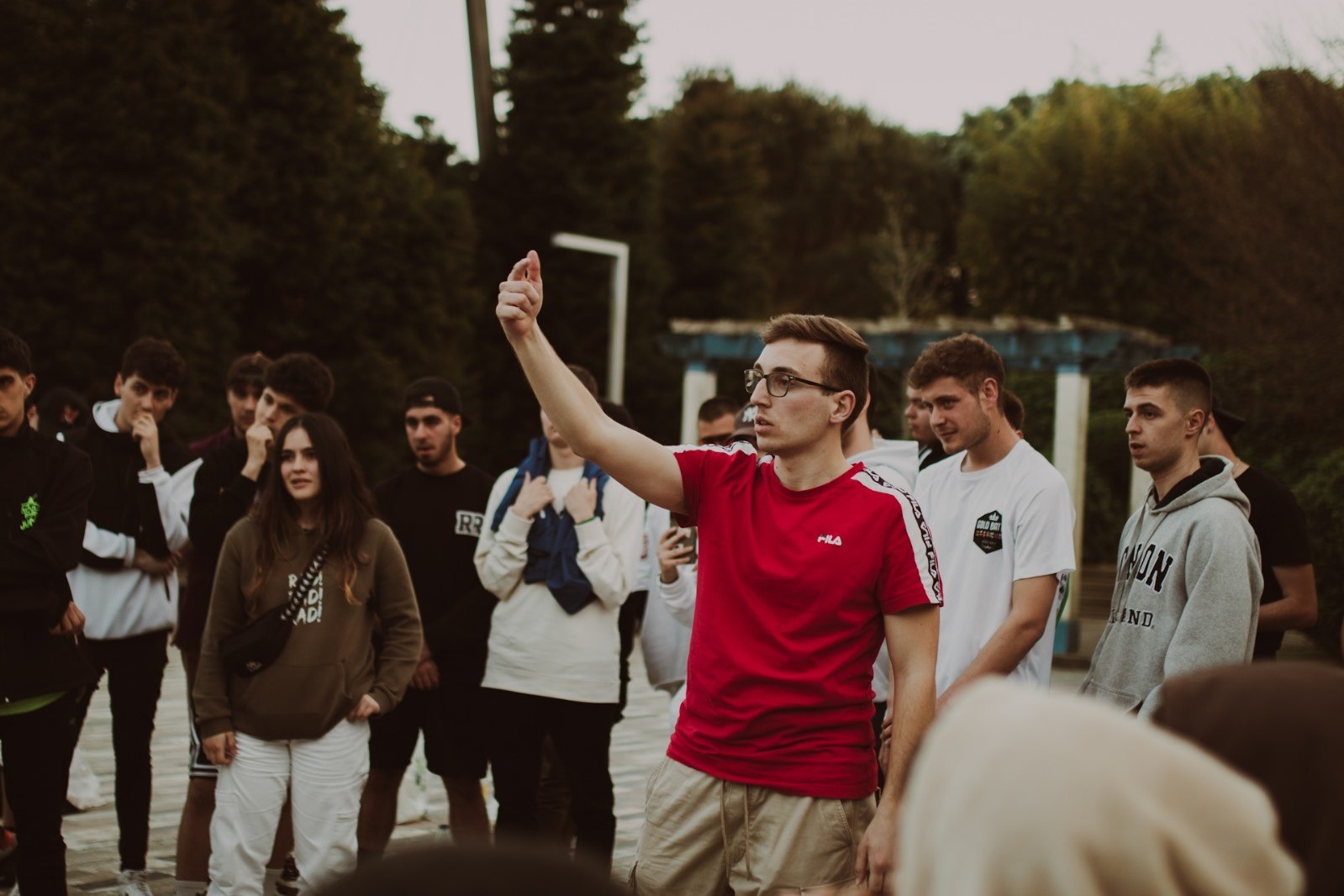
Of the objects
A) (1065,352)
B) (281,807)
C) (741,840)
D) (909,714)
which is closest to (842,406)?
(909,714)

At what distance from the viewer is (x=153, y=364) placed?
618 centimetres

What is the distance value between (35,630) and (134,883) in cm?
139

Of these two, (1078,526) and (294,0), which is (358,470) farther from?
(294,0)

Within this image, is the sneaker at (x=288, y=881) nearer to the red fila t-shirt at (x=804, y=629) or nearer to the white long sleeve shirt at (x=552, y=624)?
the white long sleeve shirt at (x=552, y=624)

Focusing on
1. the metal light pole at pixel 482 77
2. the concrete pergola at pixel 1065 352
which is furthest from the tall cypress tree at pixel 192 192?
the concrete pergola at pixel 1065 352

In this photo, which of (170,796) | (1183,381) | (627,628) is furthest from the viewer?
(170,796)

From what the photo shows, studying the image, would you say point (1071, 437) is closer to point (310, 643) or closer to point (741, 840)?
point (310, 643)

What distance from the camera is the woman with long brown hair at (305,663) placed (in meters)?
4.98

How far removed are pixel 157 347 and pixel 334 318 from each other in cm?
1917

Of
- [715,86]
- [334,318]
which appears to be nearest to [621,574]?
[334,318]

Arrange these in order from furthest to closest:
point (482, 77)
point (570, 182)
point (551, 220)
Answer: point (551, 220), point (570, 182), point (482, 77)

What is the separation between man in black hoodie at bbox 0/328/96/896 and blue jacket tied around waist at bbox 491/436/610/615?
5.67 feet

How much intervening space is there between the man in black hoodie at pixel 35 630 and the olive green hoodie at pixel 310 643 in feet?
1.62

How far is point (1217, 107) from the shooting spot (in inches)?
1072
